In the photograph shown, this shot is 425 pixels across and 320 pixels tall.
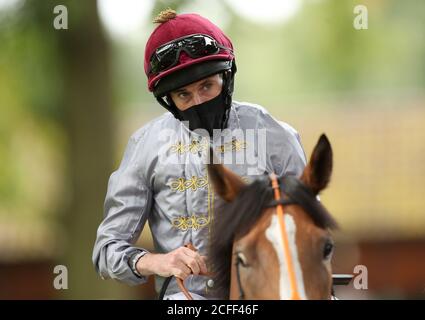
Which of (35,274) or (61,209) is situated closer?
(61,209)

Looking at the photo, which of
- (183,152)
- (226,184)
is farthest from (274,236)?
(183,152)

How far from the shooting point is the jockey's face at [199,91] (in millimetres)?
2809

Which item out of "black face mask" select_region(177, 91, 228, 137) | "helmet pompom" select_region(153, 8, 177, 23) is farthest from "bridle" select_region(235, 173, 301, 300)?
"helmet pompom" select_region(153, 8, 177, 23)

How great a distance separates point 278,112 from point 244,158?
5454 mm

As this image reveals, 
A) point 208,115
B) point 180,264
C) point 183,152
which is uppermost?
point 208,115

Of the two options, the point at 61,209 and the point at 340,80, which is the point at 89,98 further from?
the point at 340,80

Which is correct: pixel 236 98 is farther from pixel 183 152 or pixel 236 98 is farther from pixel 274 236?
pixel 274 236

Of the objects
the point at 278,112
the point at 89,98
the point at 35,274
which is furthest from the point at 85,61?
the point at 35,274

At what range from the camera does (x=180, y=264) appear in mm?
2625

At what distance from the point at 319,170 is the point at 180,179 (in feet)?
1.85

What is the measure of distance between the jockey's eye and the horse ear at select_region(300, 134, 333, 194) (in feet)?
1.04

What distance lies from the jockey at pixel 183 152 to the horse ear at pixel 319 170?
0.32 metres

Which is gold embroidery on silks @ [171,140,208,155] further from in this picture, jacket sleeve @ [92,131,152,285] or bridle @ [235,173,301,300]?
bridle @ [235,173,301,300]
